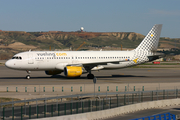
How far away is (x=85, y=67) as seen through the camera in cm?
5009

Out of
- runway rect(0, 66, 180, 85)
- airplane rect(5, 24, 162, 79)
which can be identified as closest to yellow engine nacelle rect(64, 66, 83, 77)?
airplane rect(5, 24, 162, 79)

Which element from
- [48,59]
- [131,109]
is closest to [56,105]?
[131,109]

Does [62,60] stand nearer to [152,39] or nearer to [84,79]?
[84,79]

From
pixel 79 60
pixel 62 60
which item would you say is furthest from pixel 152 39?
pixel 62 60

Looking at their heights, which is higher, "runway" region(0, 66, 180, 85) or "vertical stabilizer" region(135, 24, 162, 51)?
"vertical stabilizer" region(135, 24, 162, 51)

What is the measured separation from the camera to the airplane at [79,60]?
47750 millimetres

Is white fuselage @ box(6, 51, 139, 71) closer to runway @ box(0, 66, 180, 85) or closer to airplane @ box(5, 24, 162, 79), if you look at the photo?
airplane @ box(5, 24, 162, 79)

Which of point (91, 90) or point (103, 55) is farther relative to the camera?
point (103, 55)

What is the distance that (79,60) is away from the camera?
168ft

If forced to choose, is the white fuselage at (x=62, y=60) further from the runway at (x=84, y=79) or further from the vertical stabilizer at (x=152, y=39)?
the vertical stabilizer at (x=152, y=39)

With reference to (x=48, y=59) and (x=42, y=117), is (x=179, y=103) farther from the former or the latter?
(x=48, y=59)

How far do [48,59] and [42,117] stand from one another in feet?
99.1

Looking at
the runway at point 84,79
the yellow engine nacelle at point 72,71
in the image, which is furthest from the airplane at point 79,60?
the runway at point 84,79

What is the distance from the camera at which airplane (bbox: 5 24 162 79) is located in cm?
4775
